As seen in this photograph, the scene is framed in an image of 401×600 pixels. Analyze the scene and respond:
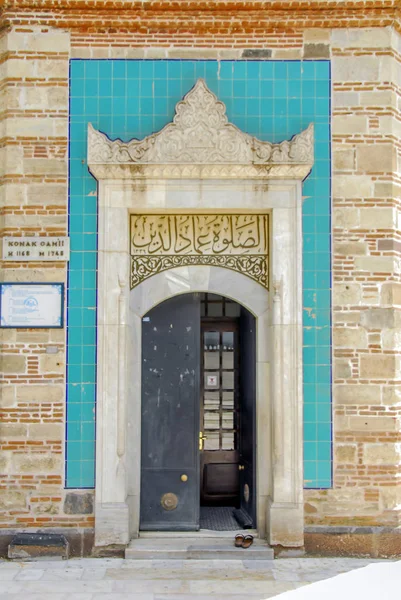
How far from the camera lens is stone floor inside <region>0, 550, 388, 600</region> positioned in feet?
18.3

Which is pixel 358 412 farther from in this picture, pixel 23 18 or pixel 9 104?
pixel 23 18

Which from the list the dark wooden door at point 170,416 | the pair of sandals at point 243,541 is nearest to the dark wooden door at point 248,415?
the pair of sandals at point 243,541

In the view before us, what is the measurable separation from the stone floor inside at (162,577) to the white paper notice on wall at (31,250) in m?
2.94

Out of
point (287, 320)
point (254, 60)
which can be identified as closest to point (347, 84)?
point (254, 60)

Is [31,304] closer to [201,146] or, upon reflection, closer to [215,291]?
[215,291]

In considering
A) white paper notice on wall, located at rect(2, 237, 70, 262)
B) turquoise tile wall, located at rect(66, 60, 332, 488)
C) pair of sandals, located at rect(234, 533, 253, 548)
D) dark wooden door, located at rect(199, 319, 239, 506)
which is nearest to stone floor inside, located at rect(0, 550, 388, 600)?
pair of sandals, located at rect(234, 533, 253, 548)

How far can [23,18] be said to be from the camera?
6.85 metres

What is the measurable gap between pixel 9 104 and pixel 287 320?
358 cm

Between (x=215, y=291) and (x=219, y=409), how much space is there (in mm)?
1999

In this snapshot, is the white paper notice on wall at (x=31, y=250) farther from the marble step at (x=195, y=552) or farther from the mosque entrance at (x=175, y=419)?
the marble step at (x=195, y=552)

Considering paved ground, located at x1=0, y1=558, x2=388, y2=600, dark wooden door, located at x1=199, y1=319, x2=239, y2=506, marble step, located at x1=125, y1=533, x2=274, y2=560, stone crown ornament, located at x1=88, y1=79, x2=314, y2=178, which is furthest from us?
dark wooden door, located at x1=199, y1=319, x2=239, y2=506

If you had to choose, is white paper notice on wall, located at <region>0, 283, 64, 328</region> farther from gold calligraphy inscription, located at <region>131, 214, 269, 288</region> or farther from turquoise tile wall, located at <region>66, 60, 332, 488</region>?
gold calligraphy inscription, located at <region>131, 214, 269, 288</region>

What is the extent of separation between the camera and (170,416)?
22.7ft

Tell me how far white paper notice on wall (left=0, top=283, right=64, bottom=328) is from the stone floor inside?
2303 millimetres
